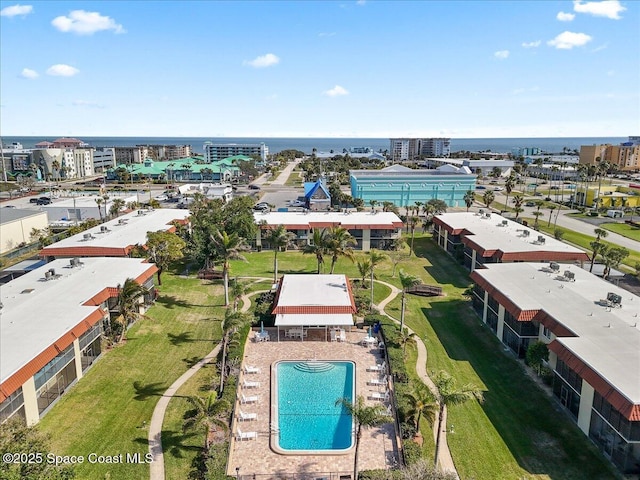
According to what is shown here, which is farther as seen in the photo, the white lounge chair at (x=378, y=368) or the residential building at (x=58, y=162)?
the residential building at (x=58, y=162)

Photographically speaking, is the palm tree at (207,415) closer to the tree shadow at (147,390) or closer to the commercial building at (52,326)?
the tree shadow at (147,390)

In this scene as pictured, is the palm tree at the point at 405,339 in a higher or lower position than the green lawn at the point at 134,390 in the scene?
higher

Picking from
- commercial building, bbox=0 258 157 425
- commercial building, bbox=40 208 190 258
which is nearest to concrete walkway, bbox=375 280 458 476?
commercial building, bbox=0 258 157 425

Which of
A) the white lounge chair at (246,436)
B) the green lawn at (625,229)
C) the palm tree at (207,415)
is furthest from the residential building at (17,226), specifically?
the green lawn at (625,229)

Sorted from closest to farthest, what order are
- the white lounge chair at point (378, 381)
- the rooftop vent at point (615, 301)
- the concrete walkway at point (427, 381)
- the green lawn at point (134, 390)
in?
the concrete walkway at point (427, 381)
the green lawn at point (134, 390)
the white lounge chair at point (378, 381)
the rooftop vent at point (615, 301)

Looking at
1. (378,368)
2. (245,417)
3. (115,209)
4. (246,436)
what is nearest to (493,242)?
(378,368)

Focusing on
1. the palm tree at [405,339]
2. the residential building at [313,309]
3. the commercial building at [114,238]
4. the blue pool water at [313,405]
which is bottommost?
the blue pool water at [313,405]

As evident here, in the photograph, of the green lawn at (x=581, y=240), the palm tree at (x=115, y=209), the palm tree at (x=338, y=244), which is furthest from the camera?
the palm tree at (x=115, y=209)
